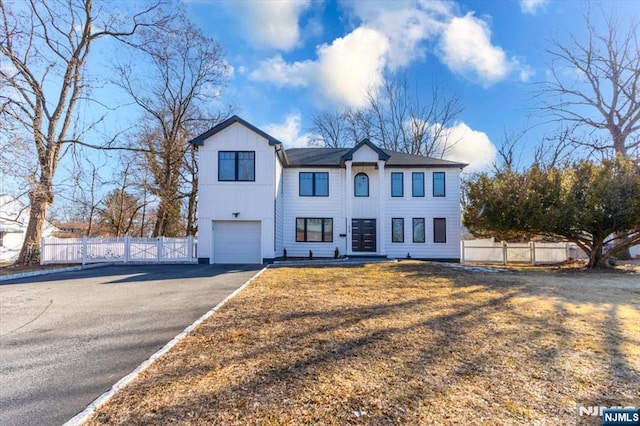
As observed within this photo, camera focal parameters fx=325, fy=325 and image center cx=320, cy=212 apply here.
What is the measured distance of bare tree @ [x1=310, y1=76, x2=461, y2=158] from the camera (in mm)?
30641

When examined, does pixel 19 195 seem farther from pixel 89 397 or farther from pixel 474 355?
pixel 474 355

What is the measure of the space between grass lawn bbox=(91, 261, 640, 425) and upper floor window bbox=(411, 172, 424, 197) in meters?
11.7

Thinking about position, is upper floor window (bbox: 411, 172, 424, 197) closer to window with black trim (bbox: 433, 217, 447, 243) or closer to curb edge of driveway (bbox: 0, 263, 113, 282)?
window with black trim (bbox: 433, 217, 447, 243)

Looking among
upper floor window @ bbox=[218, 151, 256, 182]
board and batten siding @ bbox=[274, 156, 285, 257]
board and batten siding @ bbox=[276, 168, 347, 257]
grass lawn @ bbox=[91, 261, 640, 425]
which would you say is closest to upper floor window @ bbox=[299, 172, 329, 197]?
board and batten siding @ bbox=[276, 168, 347, 257]

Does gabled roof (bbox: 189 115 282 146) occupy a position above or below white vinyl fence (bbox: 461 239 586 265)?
above

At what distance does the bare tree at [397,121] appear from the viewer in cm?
3064

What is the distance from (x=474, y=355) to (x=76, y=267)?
16.1 meters

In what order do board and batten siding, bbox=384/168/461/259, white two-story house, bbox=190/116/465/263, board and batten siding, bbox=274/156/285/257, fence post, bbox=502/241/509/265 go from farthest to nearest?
fence post, bbox=502/241/509/265, board and batten siding, bbox=384/168/461/259, white two-story house, bbox=190/116/465/263, board and batten siding, bbox=274/156/285/257

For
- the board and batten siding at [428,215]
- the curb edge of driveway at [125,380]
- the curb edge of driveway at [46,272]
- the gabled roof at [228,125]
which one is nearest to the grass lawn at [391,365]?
the curb edge of driveway at [125,380]

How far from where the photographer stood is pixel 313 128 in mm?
33031

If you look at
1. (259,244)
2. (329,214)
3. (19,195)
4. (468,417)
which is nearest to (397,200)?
(329,214)

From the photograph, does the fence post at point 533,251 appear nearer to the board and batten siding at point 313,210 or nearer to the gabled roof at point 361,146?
the gabled roof at point 361,146

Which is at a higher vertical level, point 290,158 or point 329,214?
point 290,158

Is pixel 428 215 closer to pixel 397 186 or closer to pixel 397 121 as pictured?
pixel 397 186
